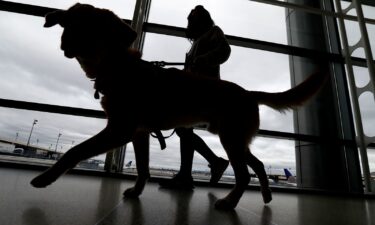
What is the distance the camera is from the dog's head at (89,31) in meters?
1.24

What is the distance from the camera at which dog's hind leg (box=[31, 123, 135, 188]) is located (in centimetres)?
105

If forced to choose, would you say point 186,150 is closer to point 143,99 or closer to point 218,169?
point 218,169

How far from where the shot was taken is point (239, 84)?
2260 mm

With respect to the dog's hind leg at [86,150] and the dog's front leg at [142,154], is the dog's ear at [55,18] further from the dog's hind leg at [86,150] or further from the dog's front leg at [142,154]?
the dog's front leg at [142,154]

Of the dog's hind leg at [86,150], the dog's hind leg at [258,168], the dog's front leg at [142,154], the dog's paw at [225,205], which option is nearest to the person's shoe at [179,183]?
the dog's front leg at [142,154]

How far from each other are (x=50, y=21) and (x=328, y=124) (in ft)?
11.0

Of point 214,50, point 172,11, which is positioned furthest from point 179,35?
point 214,50

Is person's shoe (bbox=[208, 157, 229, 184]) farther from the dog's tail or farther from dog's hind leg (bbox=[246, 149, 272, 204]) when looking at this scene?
the dog's tail

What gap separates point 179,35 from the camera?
9.88 ft

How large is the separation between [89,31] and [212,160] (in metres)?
1.39

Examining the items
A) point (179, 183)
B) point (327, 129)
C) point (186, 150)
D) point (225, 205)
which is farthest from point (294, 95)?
point (327, 129)

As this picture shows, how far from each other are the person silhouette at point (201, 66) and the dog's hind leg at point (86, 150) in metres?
0.89

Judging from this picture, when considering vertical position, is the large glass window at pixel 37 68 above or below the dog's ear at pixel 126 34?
above

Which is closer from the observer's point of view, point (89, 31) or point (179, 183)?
point (89, 31)
